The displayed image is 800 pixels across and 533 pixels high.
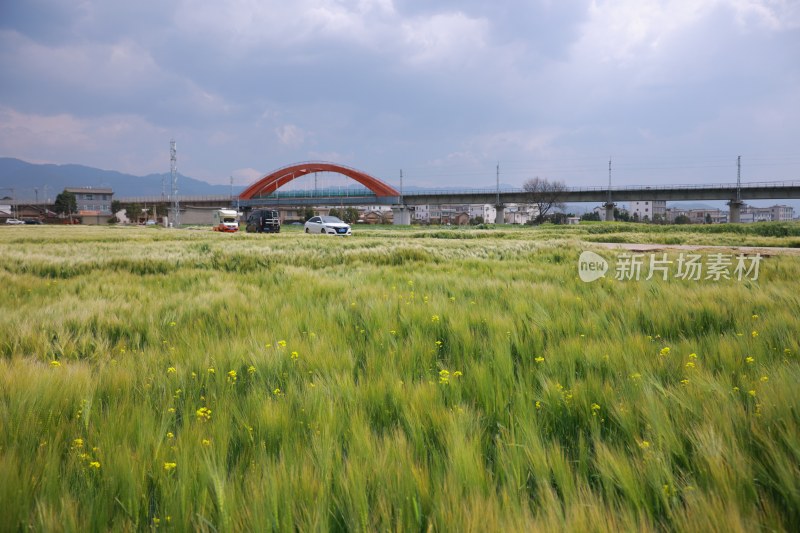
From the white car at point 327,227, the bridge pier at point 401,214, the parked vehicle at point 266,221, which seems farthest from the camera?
the bridge pier at point 401,214

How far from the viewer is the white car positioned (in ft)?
102

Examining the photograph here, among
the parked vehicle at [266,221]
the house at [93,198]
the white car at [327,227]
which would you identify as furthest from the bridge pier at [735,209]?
the house at [93,198]

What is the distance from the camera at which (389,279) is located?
6207 millimetres

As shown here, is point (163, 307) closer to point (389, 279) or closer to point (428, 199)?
point (389, 279)

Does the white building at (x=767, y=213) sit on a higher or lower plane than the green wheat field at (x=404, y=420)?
higher

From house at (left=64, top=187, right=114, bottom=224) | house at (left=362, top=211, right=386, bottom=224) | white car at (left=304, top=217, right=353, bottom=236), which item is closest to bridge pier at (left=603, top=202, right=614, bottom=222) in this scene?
white car at (left=304, top=217, right=353, bottom=236)

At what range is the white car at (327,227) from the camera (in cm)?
3122

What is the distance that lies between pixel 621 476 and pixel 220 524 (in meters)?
1.17

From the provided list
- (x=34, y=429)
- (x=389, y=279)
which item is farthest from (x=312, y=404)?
(x=389, y=279)

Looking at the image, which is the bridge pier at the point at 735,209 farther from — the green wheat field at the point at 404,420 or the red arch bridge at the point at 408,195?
the green wheat field at the point at 404,420

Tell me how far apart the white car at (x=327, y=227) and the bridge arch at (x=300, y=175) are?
6287 cm

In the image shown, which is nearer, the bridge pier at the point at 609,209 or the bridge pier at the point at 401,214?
the bridge pier at the point at 609,209

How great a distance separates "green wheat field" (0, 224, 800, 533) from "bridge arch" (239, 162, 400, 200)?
9381 cm

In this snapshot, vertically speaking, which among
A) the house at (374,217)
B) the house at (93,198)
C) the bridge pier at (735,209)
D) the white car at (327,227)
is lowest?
the white car at (327,227)
